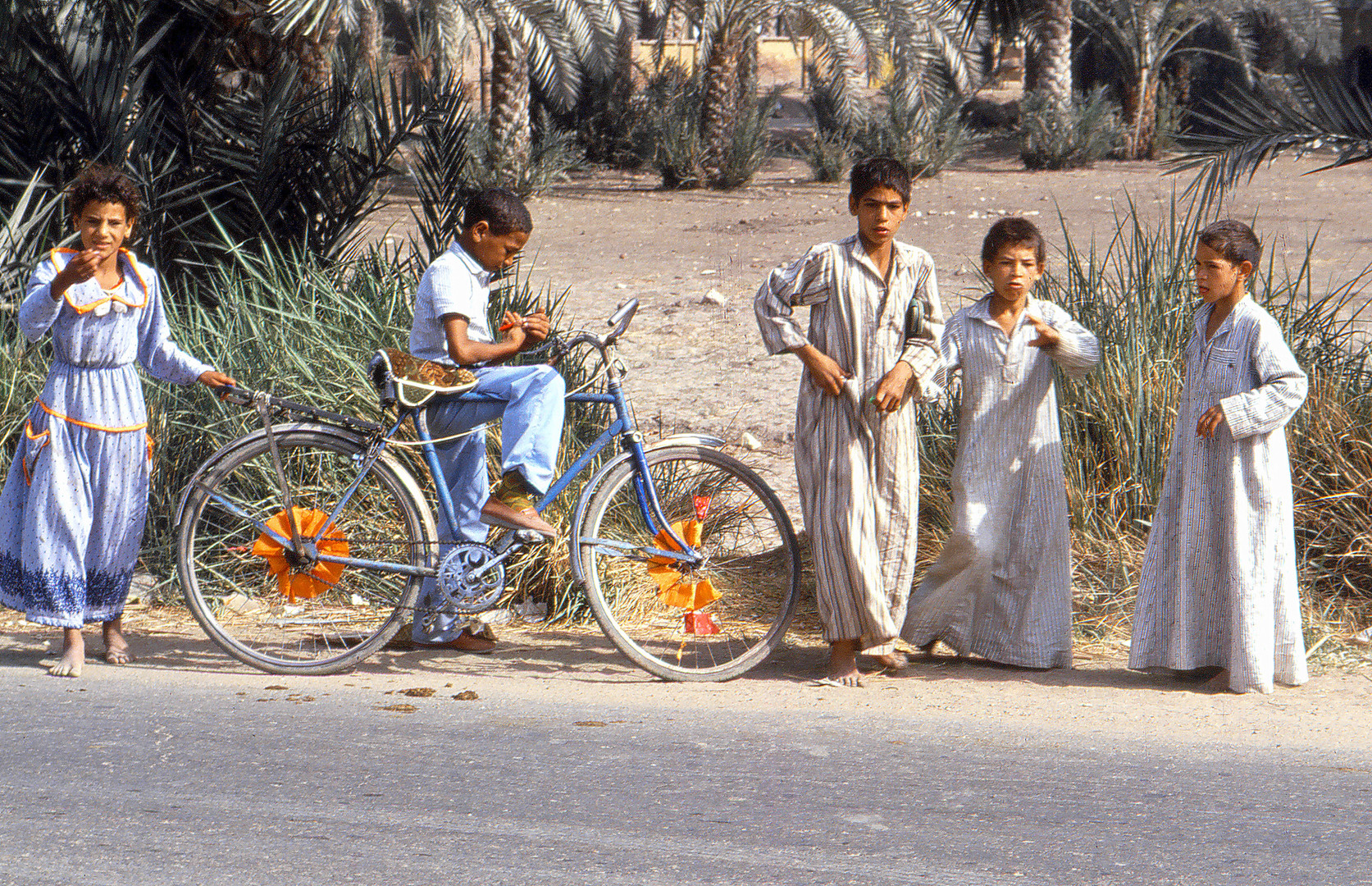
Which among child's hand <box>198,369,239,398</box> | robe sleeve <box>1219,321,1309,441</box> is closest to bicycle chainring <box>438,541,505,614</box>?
child's hand <box>198,369,239,398</box>

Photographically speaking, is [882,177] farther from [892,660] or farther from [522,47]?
[522,47]

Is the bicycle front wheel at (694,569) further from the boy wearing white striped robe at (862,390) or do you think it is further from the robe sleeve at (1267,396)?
the robe sleeve at (1267,396)

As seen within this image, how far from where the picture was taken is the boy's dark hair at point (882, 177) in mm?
4148

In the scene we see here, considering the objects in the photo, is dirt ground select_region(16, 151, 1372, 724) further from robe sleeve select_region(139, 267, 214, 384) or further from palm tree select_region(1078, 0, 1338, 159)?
palm tree select_region(1078, 0, 1338, 159)

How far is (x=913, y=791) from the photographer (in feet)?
11.1

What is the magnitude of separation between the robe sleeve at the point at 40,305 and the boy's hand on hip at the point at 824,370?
7.42 ft

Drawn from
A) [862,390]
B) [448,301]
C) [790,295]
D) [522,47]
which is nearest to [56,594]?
[448,301]

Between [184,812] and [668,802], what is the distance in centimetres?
113

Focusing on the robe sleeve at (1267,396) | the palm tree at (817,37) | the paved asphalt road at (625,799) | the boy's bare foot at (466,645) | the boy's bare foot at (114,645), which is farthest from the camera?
the palm tree at (817,37)

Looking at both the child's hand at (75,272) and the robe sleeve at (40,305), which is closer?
the child's hand at (75,272)

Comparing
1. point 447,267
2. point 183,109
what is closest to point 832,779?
point 447,267

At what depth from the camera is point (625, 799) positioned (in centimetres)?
334

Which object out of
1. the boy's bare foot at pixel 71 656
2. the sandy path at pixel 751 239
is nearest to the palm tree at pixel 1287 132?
the sandy path at pixel 751 239

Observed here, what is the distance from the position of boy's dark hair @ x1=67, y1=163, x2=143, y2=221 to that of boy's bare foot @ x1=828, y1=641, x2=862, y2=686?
102 inches
